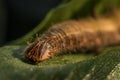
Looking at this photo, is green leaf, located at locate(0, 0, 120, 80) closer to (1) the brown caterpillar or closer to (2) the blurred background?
(1) the brown caterpillar

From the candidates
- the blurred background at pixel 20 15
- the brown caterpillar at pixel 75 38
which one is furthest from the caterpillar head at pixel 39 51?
the blurred background at pixel 20 15

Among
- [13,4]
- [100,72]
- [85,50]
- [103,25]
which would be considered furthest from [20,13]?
[100,72]

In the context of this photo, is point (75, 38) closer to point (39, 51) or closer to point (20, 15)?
point (39, 51)

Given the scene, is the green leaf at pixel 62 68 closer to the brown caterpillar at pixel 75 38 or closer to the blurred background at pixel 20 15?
the brown caterpillar at pixel 75 38

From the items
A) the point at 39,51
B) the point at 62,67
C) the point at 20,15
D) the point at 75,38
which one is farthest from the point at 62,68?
the point at 20,15

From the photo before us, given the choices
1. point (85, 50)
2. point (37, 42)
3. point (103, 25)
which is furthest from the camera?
point (103, 25)

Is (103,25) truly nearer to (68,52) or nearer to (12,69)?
(68,52)

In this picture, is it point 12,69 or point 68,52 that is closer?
point 12,69
